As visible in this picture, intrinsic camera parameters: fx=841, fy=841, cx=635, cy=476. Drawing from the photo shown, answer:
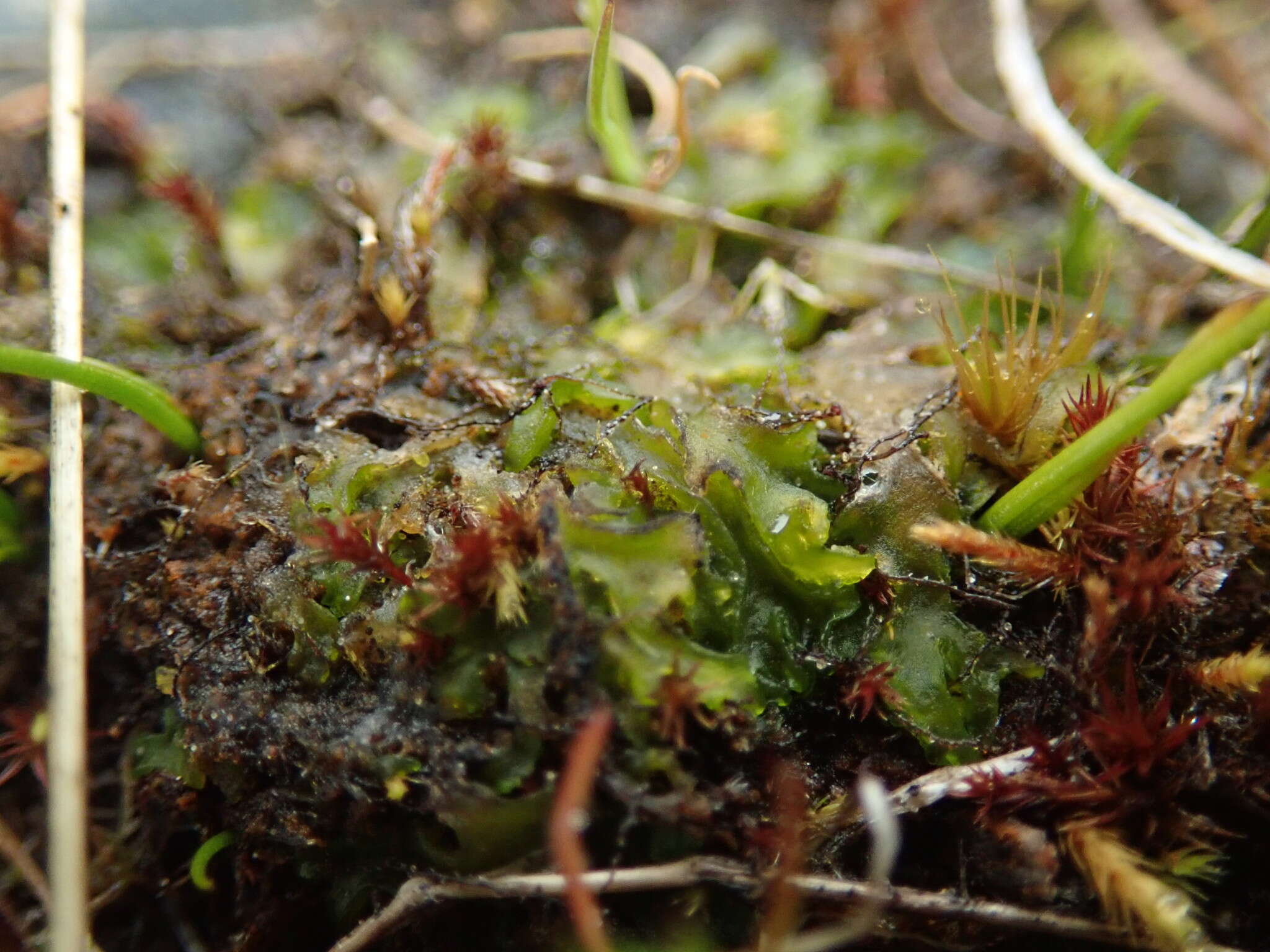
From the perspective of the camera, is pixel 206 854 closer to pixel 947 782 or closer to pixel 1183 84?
pixel 947 782

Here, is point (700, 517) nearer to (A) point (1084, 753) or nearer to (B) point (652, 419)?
(B) point (652, 419)

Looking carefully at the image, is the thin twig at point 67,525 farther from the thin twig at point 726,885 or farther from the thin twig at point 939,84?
the thin twig at point 939,84

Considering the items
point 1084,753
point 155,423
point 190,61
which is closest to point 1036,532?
point 1084,753

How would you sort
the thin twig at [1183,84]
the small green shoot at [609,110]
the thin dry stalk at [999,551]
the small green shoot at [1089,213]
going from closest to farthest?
the thin dry stalk at [999,551], the small green shoot at [609,110], the small green shoot at [1089,213], the thin twig at [1183,84]

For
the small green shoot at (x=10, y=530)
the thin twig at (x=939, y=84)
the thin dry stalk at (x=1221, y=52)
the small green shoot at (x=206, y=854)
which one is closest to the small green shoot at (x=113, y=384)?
the small green shoot at (x=10, y=530)

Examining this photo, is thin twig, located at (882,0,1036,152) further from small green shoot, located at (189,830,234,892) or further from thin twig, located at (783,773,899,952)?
small green shoot, located at (189,830,234,892)
